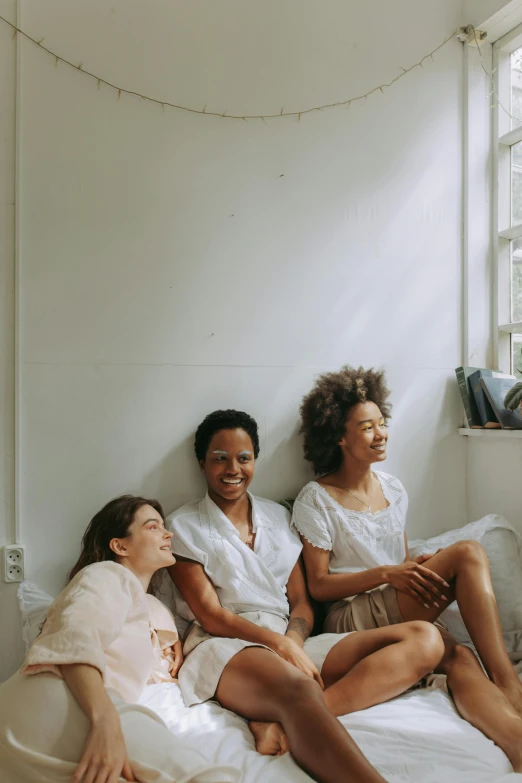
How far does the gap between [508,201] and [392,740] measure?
6.66 ft

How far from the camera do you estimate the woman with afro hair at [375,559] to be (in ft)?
5.40

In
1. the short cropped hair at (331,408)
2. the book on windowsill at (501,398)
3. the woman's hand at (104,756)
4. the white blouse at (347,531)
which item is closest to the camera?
the woman's hand at (104,756)

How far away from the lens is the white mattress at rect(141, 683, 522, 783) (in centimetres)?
133

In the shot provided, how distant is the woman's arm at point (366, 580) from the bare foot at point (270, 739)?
0.52m

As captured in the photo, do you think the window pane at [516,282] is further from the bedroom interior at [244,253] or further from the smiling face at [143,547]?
the smiling face at [143,547]

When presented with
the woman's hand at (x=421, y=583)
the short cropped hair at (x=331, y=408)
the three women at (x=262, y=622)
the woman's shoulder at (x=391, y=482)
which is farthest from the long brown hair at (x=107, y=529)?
the woman's shoulder at (x=391, y=482)

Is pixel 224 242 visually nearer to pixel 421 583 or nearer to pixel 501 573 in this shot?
pixel 421 583

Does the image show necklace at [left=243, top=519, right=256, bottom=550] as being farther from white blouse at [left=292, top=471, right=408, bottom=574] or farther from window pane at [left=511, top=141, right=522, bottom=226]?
window pane at [left=511, top=141, right=522, bottom=226]

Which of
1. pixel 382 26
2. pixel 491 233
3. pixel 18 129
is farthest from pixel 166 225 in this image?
pixel 491 233

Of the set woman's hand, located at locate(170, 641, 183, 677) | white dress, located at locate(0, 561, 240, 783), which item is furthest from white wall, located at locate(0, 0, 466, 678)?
white dress, located at locate(0, 561, 240, 783)

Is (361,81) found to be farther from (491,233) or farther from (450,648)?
(450,648)

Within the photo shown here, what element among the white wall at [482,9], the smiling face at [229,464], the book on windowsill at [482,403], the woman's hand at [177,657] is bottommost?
the woman's hand at [177,657]

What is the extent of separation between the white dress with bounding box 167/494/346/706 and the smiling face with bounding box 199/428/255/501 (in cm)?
6

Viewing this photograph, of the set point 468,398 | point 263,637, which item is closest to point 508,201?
point 468,398
